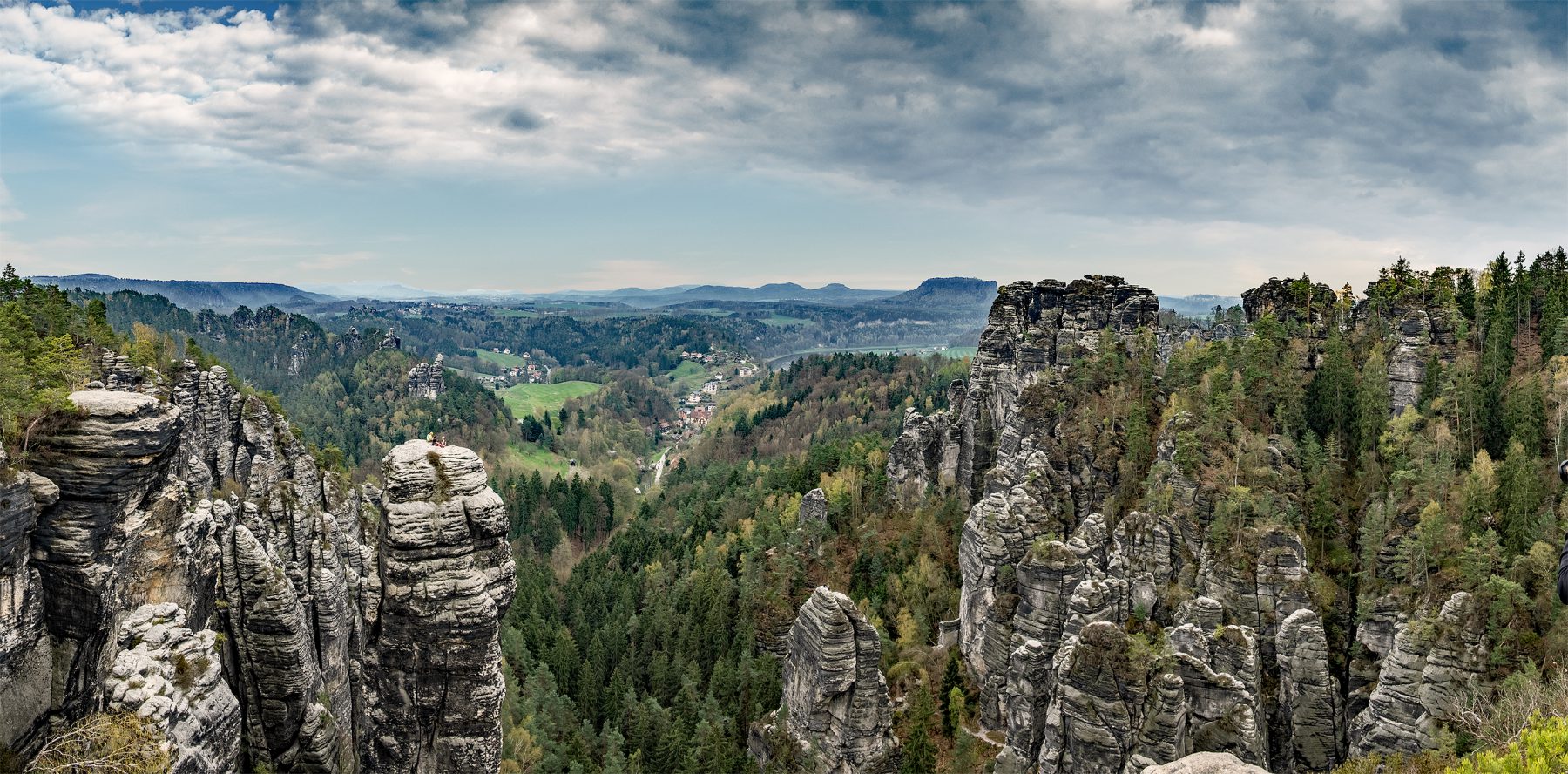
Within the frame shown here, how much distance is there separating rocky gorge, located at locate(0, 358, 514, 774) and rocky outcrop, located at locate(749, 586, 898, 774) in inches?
961

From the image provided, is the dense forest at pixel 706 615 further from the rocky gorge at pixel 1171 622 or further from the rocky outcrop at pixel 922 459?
the rocky gorge at pixel 1171 622

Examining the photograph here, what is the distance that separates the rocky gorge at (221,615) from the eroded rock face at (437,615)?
0.05 metres

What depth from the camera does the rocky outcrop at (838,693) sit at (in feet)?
151

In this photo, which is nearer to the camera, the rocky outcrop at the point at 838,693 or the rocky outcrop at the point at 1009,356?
the rocky outcrop at the point at 838,693

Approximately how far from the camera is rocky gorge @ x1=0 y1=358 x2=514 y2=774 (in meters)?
16.2

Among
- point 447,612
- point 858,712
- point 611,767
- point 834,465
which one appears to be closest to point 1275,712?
point 858,712

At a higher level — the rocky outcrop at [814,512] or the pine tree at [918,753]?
the rocky outcrop at [814,512]

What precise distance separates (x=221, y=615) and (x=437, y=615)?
751 centimetres

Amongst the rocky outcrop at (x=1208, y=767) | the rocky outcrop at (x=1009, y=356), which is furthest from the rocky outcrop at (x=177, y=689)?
the rocky outcrop at (x=1009, y=356)

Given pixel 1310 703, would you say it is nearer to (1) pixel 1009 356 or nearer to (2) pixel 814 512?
(1) pixel 1009 356

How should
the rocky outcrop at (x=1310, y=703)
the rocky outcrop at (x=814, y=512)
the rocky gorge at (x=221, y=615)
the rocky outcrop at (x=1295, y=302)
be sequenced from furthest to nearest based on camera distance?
the rocky outcrop at (x=814, y=512)
the rocky outcrop at (x=1295, y=302)
the rocky outcrop at (x=1310, y=703)
the rocky gorge at (x=221, y=615)

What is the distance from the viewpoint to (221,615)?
24.1m

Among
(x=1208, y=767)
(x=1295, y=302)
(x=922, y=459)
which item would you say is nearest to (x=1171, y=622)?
(x=1208, y=767)

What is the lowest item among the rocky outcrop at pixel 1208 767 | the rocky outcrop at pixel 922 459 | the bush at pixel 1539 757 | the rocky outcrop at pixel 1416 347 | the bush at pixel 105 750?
the rocky outcrop at pixel 922 459
